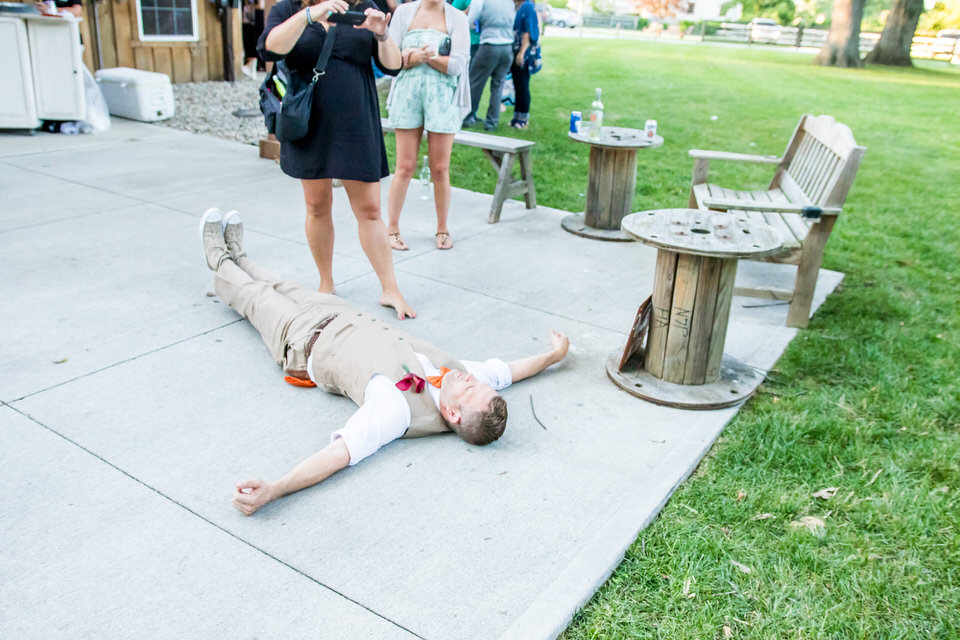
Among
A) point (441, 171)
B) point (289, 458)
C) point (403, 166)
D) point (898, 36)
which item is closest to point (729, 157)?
point (441, 171)

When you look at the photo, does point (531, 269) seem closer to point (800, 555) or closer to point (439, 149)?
point (439, 149)

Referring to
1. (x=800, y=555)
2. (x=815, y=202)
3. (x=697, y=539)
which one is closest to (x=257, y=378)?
(x=697, y=539)

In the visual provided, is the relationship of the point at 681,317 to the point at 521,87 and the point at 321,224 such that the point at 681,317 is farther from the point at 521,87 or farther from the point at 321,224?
the point at 521,87

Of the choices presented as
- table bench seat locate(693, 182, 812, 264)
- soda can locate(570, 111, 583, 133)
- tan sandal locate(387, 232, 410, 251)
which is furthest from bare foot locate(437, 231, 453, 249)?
table bench seat locate(693, 182, 812, 264)

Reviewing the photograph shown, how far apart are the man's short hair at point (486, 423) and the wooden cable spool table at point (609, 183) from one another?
3183 mm

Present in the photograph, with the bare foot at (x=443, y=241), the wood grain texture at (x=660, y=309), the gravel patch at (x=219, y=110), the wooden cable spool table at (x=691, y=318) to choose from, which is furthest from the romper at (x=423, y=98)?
the gravel patch at (x=219, y=110)

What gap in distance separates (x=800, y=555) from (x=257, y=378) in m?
2.38

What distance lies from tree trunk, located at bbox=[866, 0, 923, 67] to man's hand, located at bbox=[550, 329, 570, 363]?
2682 cm

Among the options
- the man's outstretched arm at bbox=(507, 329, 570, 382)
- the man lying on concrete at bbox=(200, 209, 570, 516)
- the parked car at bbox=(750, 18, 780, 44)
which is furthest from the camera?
the parked car at bbox=(750, 18, 780, 44)

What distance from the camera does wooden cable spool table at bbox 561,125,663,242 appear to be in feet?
19.4

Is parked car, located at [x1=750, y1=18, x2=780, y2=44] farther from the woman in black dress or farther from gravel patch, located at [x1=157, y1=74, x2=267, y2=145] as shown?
the woman in black dress

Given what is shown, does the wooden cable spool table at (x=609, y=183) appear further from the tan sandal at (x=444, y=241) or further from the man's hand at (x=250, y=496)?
the man's hand at (x=250, y=496)

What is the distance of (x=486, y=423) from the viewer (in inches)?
117

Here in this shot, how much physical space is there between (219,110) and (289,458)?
29.1ft
